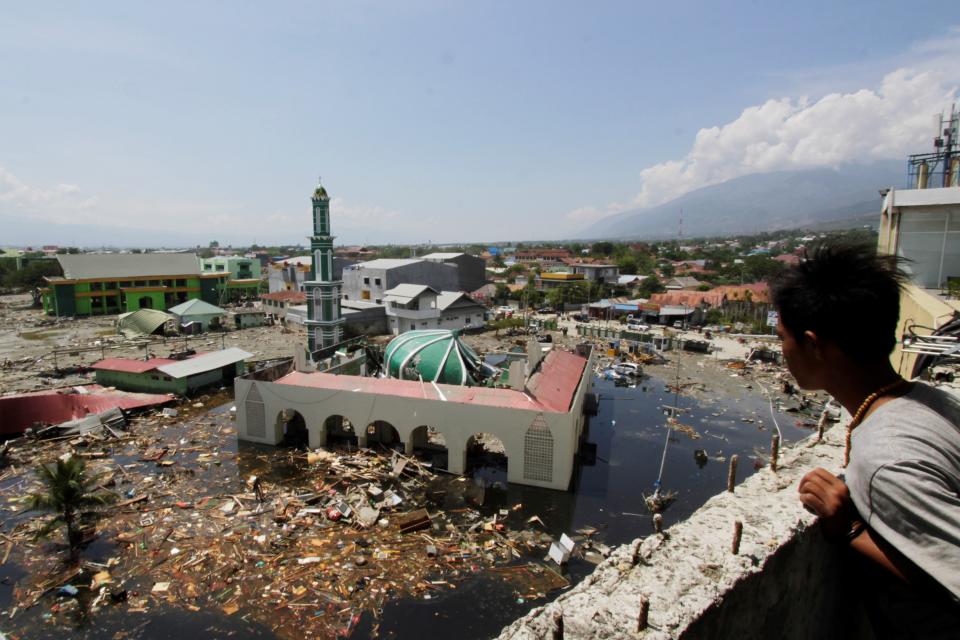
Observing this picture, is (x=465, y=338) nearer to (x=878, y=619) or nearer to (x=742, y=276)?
(x=878, y=619)

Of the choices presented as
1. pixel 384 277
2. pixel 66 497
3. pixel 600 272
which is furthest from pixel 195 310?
pixel 600 272

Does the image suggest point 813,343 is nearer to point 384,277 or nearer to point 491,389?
point 491,389

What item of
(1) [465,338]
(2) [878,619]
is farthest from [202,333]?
(2) [878,619]

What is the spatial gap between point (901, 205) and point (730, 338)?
67.9 feet

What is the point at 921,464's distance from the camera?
1.26 metres

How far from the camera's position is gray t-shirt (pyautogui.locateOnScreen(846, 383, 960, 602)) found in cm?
124

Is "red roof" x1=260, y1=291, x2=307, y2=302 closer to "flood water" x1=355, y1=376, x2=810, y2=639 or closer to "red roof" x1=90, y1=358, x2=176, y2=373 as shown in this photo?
"red roof" x1=90, y1=358, x2=176, y2=373

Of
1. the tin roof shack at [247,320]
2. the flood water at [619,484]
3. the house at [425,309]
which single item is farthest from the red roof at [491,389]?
the tin roof shack at [247,320]

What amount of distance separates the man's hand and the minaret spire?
22371mm

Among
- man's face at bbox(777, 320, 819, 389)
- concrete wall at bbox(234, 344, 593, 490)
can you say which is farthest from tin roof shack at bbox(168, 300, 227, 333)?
man's face at bbox(777, 320, 819, 389)

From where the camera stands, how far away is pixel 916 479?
4.11 feet

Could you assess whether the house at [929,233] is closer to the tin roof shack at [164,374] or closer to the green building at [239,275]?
the tin roof shack at [164,374]

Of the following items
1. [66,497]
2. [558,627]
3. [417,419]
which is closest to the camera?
[558,627]

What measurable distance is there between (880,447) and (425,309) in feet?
103
